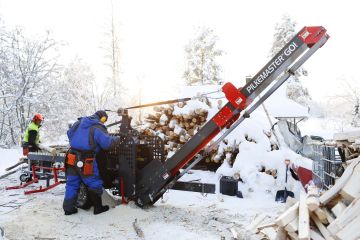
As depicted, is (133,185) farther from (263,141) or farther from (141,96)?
(141,96)

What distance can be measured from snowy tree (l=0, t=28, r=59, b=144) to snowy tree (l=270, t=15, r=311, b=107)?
2123 centimetres

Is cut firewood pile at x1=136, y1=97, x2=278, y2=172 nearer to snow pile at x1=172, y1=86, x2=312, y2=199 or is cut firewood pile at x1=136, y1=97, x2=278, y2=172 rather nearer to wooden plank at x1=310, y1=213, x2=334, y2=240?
snow pile at x1=172, y1=86, x2=312, y2=199

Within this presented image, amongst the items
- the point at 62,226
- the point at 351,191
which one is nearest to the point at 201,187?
the point at 62,226

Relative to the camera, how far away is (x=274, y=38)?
33.6 metres

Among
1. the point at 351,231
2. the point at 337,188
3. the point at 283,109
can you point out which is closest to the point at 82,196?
the point at 337,188

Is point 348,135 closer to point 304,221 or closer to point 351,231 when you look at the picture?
point 304,221

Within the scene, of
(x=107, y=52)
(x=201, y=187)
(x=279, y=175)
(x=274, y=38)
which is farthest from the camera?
→ (x=274, y=38)

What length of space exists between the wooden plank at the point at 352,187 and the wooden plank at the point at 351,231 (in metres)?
0.43

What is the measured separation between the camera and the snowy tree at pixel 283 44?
31.2 metres

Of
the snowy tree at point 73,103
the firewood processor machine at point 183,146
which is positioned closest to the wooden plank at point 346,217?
the firewood processor machine at point 183,146

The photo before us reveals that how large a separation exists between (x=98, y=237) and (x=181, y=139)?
512 centimetres

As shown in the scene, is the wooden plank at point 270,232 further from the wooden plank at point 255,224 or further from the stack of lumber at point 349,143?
the stack of lumber at point 349,143

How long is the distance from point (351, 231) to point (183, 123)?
7091 millimetres

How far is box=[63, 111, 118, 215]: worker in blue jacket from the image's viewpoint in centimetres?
577
